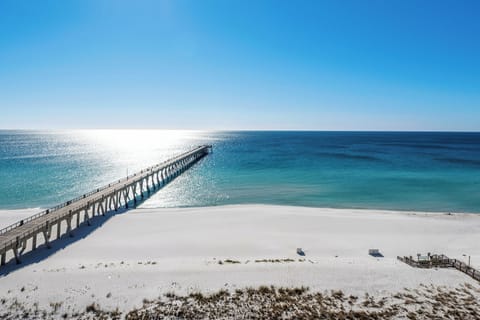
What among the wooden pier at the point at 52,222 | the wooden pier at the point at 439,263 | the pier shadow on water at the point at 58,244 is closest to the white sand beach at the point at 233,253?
the pier shadow on water at the point at 58,244

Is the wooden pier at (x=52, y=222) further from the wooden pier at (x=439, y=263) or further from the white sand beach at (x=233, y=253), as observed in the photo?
the wooden pier at (x=439, y=263)

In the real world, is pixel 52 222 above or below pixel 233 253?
above

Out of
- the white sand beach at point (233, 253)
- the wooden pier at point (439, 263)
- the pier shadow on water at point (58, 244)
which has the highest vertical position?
the wooden pier at point (439, 263)

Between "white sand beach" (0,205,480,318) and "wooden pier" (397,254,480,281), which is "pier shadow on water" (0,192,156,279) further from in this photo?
"wooden pier" (397,254,480,281)

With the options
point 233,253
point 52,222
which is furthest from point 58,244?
point 233,253

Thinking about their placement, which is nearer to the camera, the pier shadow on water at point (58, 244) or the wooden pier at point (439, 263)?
the wooden pier at point (439, 263)

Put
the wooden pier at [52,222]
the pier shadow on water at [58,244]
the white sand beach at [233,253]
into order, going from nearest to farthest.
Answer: the white sand beach at [233,253]
the pier shadow on water at [58,244]
the wooden pier at [52,222]

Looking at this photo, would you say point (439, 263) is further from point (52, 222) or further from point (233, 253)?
point (52, 222)

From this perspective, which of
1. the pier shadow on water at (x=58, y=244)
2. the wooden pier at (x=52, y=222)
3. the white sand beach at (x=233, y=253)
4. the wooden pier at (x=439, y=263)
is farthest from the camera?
the wooden pier at (x=52, y=222)

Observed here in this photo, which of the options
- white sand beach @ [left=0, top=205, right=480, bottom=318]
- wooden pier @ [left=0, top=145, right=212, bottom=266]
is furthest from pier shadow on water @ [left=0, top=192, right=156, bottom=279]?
wooden pier @ [left=0, top=145, right=212, bottom=266]

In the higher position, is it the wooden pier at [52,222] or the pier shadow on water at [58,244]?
the wooden pier at [52,222]
